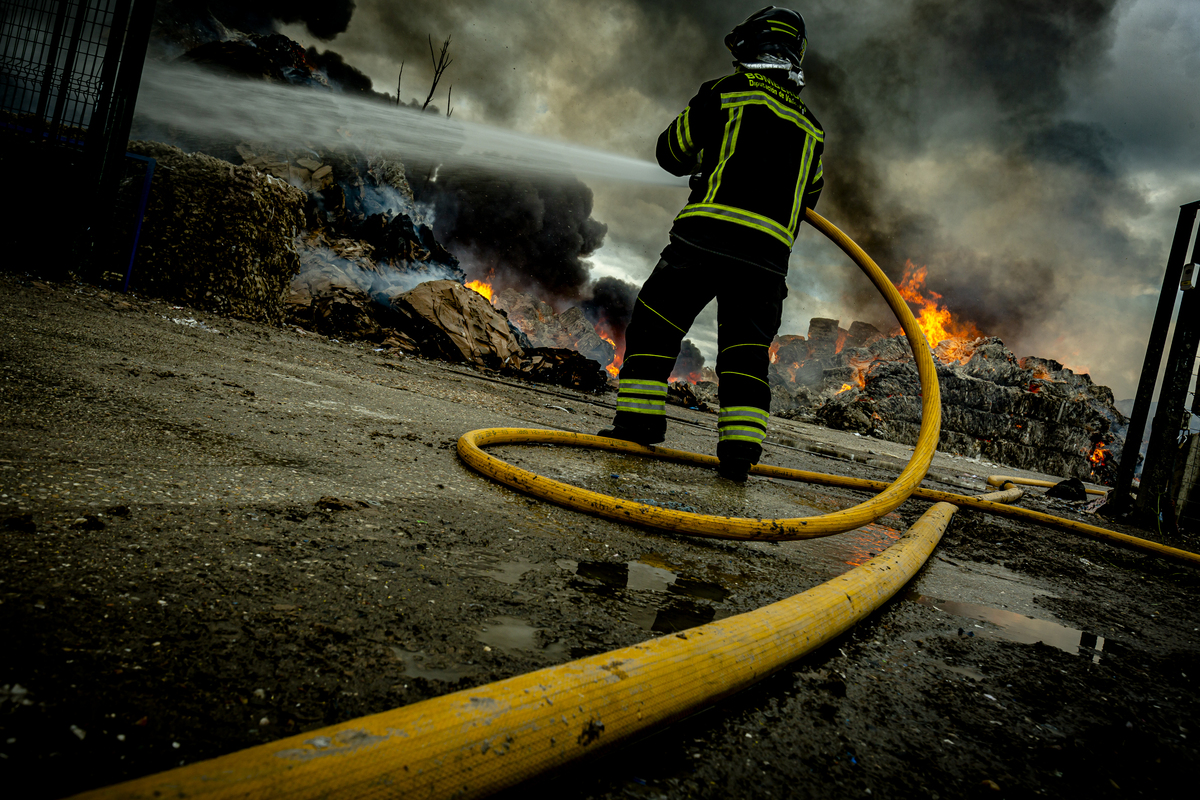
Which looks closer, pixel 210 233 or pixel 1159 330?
pixel 1159 330

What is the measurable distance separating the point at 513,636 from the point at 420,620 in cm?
14

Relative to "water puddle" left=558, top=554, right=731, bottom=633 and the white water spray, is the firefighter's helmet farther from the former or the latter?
the white water spray

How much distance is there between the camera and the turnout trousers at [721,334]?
2.61 m

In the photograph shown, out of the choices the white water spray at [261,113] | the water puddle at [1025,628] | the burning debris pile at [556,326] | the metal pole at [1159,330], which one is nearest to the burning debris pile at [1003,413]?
the metal pole at [1159,330]

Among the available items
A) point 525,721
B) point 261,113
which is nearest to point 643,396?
point 525,721

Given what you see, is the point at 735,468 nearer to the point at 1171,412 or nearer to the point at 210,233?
the point at 1171,412

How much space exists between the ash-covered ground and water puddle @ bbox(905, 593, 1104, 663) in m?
0.01

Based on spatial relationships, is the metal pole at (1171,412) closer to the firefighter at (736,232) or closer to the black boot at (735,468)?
the firefighter at (736,232)

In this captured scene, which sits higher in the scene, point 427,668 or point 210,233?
point 210,233

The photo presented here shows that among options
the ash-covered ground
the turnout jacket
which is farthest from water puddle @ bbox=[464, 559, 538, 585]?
the turnout jacket

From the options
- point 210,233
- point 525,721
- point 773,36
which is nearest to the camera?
point 525,721

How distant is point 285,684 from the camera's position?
602 mm

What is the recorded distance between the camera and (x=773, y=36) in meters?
2.73

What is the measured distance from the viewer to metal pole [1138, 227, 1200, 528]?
155 inches
